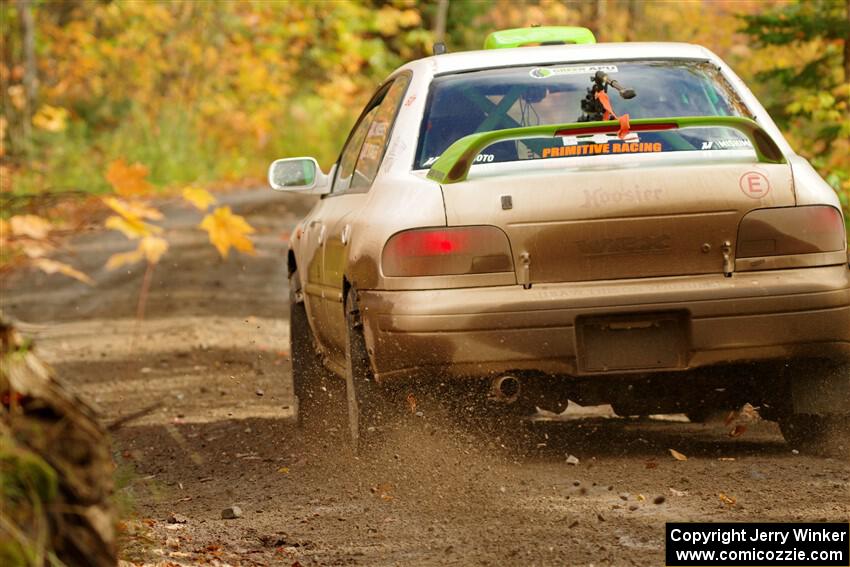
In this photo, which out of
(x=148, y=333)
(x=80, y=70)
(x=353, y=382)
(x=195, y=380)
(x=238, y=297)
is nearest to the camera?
(x=353, y=382)

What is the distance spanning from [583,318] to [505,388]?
48 centimetres

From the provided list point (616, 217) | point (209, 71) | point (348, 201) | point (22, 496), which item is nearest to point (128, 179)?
point (348, 201)

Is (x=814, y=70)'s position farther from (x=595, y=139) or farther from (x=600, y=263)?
(x=600, y=263)

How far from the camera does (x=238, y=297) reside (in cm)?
1519

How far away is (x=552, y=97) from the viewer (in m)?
6.34

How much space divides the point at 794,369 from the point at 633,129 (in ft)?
3.90

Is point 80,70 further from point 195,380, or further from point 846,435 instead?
point 846,435

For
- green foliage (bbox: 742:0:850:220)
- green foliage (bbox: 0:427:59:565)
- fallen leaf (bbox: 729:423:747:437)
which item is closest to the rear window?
fallen leaf (bbox: 729:423:747:437)

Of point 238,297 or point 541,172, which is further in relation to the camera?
point 238,297

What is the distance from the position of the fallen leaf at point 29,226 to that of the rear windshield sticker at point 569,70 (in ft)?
8.17

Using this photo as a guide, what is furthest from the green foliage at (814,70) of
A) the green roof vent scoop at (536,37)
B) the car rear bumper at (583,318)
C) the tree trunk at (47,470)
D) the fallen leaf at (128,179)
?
the tree trunk at (47,470)

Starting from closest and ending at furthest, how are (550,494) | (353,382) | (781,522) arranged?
(781,522), (550,494), (353,382)

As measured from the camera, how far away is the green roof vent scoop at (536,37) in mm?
7934

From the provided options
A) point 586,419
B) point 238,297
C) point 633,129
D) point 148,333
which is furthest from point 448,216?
point 238,297
